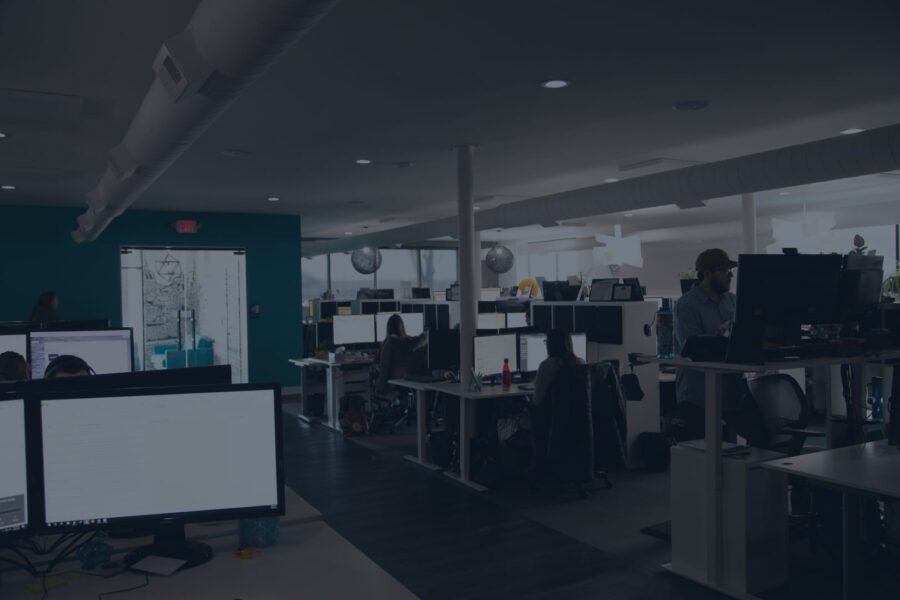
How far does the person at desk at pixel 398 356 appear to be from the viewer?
732 cm

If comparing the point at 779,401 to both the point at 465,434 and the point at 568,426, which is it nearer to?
the point at 568,426

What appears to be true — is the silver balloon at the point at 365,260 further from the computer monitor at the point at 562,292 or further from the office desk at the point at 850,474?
the office desk at the point at 850,474

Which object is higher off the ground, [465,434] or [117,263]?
[117,263]

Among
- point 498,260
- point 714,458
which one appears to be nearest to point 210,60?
point 714,458

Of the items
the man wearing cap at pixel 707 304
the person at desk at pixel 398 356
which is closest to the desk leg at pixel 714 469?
the man wearing cap at pixel 707 304

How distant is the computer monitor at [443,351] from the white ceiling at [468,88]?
5.65ft

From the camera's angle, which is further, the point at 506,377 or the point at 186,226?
the point at 186,226

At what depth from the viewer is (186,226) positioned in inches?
389

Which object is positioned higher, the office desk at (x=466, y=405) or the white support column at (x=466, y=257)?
the white support column at (x=466, y=257)

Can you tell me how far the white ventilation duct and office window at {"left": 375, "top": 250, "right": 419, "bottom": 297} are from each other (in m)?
12.7

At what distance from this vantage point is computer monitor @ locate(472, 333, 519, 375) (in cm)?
593

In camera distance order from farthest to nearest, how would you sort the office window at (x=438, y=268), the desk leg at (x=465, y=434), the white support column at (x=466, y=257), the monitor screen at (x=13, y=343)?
1. the office window at (x=438, y=268)
2. the white support column at (x=466, y=257)
3. the desk leg at (x=465, y=434)
4. the monitor screen at (x=13, y=343)

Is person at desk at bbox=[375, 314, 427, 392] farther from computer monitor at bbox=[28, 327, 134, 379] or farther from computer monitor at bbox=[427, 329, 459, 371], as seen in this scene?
computer monitor at bbox=[28, 327, 134, 379]

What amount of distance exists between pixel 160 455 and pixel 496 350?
435 cm
